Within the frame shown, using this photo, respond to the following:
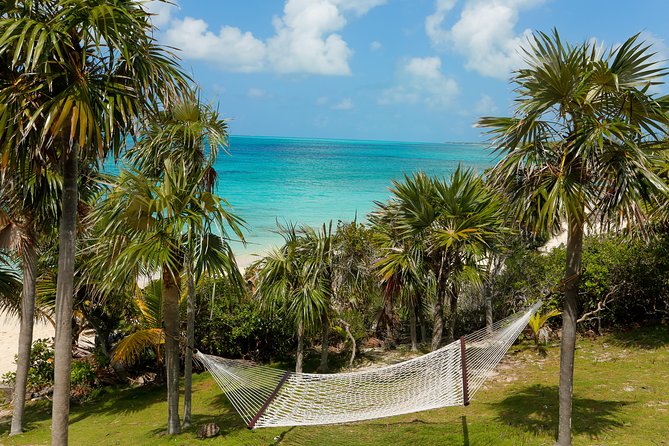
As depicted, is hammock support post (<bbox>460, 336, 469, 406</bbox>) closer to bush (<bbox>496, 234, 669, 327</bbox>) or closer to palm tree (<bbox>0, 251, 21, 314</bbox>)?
bush (<bbox>496, 234, 669, 327</bbox>)

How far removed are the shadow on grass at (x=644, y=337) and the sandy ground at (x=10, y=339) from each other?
1335 cm

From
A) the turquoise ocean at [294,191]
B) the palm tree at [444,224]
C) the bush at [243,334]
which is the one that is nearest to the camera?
the palm tree at [444,224]

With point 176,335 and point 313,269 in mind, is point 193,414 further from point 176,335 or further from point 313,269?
point 313,269

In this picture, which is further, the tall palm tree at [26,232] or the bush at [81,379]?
the bush at [81,379]

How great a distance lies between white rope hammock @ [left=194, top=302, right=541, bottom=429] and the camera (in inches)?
233

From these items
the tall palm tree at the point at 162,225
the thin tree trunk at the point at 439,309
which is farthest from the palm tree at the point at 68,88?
the thin tree trunk at the point at 439,309

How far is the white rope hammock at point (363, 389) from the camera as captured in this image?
233 inches

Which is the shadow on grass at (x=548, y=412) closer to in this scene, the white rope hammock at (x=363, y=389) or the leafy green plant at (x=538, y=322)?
the white rope hammock at (x=363, y=389)

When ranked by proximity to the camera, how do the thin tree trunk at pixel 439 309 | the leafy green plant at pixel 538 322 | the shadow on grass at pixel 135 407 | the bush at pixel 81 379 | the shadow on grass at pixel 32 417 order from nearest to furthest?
the shadow on grass at pixel 135 407 → the shadow on grass at pixel 32 417 → the thin tree trunk at pixel 439 309 → the leafy green plant at pixel 538 322 → the bush at pixel 81 379

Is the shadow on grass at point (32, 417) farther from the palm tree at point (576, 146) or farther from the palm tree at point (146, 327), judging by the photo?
the palm tree at point (576, 146)

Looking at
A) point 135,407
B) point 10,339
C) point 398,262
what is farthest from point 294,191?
point 398,262

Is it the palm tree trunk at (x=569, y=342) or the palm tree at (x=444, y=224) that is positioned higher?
the palm tree at (x=444, y=224)

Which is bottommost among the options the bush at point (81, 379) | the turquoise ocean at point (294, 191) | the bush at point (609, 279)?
the bush at point (81, 379)

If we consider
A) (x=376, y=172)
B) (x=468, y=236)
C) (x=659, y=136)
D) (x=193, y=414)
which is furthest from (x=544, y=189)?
(x=376, y=172)
